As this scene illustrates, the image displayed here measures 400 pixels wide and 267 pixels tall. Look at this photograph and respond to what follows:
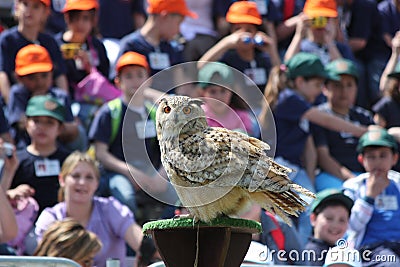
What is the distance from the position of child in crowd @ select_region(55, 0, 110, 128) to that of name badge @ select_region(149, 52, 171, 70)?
1.62ft

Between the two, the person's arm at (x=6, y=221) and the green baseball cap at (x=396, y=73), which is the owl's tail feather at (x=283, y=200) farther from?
the green baseball cap at (x=396, y=73)

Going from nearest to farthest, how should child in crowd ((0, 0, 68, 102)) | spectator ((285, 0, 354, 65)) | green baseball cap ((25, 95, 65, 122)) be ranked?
green baseball cap ((25, 95, 65, 122)), child in crowd ((0, 0, 68, 102)), spectator ((285, 0, 354, 65))

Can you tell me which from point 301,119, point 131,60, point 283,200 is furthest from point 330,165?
point 283,200

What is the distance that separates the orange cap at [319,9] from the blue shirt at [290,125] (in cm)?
144

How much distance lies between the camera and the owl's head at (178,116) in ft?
10.5

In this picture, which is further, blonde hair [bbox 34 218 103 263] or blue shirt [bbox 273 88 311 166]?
blue shirt [bbox 273 88 311 166]

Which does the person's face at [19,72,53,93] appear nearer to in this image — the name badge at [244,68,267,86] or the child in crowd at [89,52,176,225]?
the child in crowd at [89,52,176,225]

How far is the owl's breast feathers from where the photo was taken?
10.7ft

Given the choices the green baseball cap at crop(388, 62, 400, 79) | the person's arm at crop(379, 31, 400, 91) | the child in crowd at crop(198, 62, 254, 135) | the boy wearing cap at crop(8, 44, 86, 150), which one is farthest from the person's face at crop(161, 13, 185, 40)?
the child in crowd at crop(198, 62, 254, 135)

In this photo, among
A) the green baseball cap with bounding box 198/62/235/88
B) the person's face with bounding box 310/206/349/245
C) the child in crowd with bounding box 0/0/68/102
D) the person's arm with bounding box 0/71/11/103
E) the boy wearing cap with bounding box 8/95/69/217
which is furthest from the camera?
the child in crowd with bounding box 0/0/68/102

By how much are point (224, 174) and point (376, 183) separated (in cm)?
331

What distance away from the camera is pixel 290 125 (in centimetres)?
733

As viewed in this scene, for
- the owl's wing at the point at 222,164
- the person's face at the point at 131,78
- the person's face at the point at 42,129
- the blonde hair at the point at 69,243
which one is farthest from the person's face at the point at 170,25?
the owl's wing at the point at 222,164

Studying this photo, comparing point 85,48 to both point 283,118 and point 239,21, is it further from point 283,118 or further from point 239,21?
point 283,118
